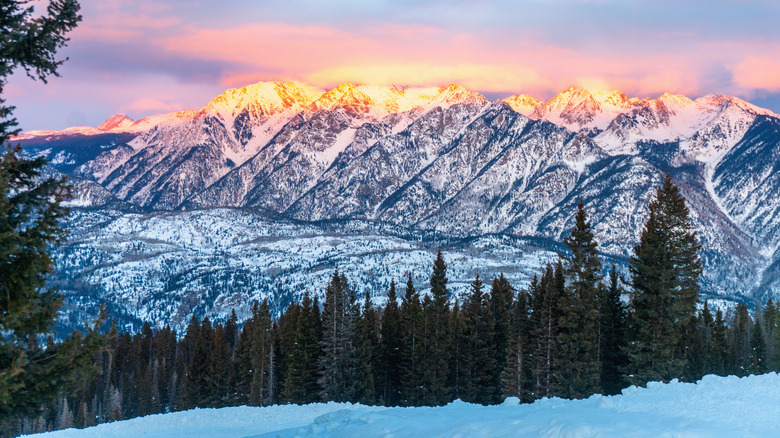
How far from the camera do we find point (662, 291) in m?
41.6

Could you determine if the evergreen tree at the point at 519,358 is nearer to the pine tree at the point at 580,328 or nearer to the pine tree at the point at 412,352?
the pine tree at the point at 580,328

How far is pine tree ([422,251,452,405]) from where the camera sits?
198 feet

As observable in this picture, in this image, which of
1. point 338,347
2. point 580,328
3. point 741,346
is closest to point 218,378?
point 338,347

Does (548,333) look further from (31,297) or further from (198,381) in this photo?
(198,381)

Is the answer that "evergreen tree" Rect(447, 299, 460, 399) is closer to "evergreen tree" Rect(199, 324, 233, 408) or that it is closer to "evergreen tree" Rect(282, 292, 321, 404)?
"evergreen tree" Rect(282, 292, 321, 404)

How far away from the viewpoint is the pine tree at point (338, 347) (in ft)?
195

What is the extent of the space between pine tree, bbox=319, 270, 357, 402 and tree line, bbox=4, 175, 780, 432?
0.40 ft

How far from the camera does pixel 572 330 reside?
46781 millimetres

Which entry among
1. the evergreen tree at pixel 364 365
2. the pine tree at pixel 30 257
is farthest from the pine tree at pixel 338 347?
the pine tree at pixel 30 257

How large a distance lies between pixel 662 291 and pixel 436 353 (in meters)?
25.7

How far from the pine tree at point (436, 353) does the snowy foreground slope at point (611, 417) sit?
34.7 m

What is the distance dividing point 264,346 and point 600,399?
2135 inches

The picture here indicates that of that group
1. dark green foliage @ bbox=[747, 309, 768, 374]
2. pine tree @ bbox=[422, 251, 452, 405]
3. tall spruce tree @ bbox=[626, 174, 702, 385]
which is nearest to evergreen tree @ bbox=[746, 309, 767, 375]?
dark green foliage @ bbox=[747, 309, 768, 374]

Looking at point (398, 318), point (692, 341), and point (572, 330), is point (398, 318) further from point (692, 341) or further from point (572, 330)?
point (692, 341)
